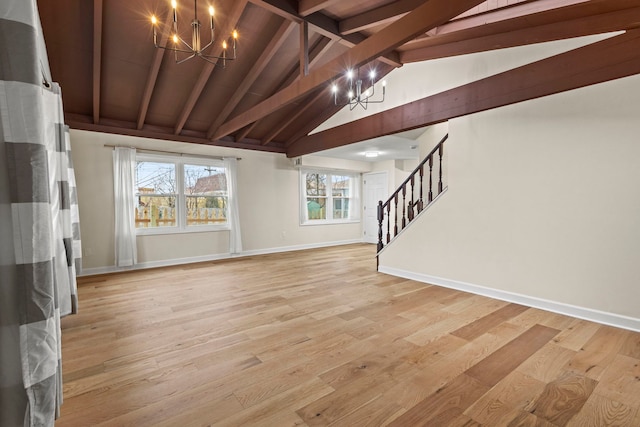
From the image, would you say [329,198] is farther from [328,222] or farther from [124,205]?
[124,205]

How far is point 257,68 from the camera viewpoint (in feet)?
13.8

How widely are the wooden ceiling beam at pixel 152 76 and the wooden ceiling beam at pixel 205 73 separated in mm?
517

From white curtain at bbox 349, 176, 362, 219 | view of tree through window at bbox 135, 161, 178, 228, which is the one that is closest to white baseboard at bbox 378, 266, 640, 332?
white curtain at bbox 349, 176, 362, 219

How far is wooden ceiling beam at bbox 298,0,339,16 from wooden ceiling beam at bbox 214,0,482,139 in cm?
52

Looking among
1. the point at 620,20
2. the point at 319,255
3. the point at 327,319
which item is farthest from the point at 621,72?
the point at 319,255

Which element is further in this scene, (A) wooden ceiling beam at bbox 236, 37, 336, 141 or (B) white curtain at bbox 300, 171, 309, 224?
(B) white curtain at bbox 300, 171, 309, 224

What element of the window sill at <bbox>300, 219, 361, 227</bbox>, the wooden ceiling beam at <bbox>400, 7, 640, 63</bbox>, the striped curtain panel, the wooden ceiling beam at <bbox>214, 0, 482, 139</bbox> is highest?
the wooden ceiling beam at <bbox>400, 7, 640, 63</bbox>

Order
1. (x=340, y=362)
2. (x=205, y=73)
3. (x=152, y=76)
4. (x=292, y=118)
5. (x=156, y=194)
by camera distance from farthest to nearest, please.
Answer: (x=292, y=118) < (x=156, y=194) < (x=205, y=73) < (x=152, y=76) < (x=340, y=362)

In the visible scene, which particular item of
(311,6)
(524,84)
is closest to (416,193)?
(524,84)

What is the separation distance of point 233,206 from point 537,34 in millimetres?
5427

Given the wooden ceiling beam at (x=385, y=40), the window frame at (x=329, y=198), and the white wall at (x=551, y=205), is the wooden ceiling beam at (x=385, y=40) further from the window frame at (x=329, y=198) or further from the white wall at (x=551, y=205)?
the window frame at (x=329, y=198)

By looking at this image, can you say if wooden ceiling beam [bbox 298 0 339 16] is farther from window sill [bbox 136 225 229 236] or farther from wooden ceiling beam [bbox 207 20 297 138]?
window sill [bbox 136 225 229 236]

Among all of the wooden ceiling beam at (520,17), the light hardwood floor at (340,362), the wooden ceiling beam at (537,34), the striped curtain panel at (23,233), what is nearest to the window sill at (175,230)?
the light hardwood floor at (340,362)

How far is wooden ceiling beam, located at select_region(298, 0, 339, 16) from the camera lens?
3.05 meters
